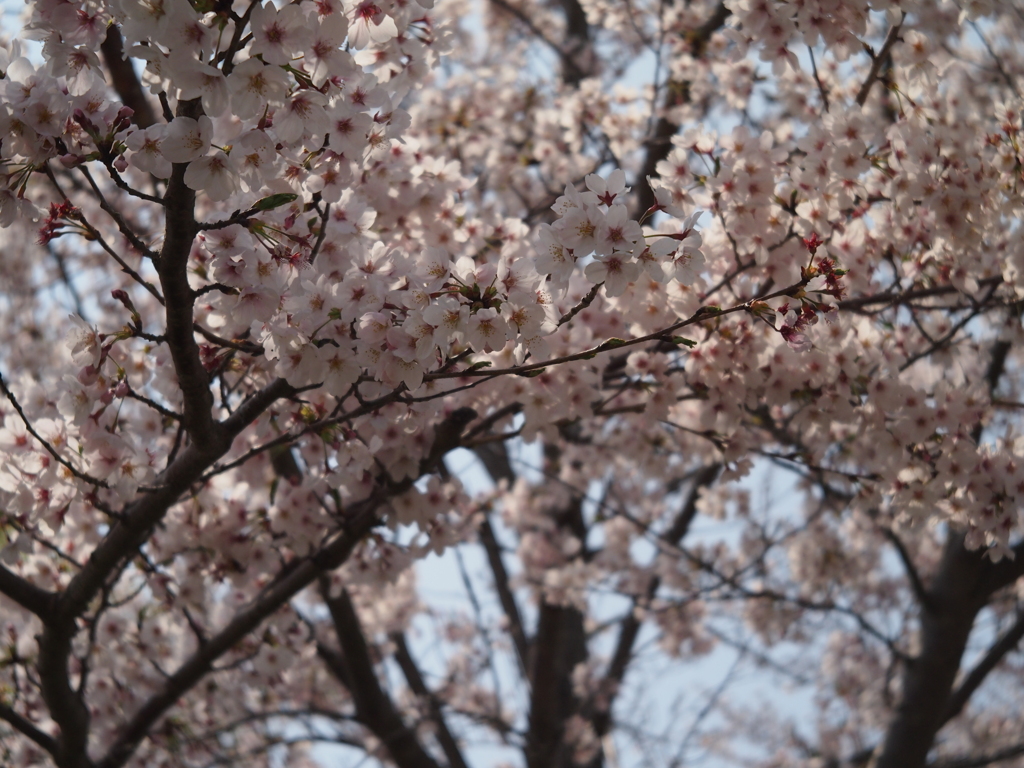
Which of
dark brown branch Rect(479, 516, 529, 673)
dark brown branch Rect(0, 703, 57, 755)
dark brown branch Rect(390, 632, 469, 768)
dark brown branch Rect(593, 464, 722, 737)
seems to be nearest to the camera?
dark brown branch Rect(0, 703, 57, 755)

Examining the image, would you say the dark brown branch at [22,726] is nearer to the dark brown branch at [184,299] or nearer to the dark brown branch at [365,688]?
the dark brown branch at [365,688]

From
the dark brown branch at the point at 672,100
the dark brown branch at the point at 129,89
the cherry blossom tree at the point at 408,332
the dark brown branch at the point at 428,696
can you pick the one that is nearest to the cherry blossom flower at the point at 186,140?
the cherry blossom tree at the point at 408,332

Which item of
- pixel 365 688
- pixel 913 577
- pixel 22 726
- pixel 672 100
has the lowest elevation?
pixel 22 726

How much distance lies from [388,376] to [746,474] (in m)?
1.49

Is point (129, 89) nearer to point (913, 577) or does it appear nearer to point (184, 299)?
point (184, 299)

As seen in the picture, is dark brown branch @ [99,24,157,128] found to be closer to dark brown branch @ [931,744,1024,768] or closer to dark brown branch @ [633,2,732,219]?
dark brown branch @ [633,2,732,219]

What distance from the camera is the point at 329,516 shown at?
283cm

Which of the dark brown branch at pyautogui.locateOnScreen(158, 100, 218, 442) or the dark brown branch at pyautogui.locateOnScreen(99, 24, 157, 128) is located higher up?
the dark brown branch at pyautogui.locateOnScreen(99, 24, 157, 128)

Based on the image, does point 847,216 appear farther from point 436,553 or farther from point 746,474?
point 436,553

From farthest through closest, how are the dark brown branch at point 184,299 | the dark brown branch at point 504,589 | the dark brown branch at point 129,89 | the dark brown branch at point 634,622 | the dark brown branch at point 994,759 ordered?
the dark brown branch at point 634,622 → the dark brown branch at point 504,589 → the dark brown branch at point 994,759 → the dark brown branch at point 129,89 → the dark brown branch at point 184,299

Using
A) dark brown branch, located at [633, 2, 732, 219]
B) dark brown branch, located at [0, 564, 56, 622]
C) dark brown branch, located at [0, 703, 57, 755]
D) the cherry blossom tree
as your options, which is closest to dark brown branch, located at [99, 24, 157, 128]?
the cherry blossom tree

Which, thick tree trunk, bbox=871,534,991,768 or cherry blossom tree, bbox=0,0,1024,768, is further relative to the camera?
thick tree trunk, bbox=871,534,991,768

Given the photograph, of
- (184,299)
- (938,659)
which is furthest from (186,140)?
(938,659)

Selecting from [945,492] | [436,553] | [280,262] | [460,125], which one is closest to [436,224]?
[280,262]
